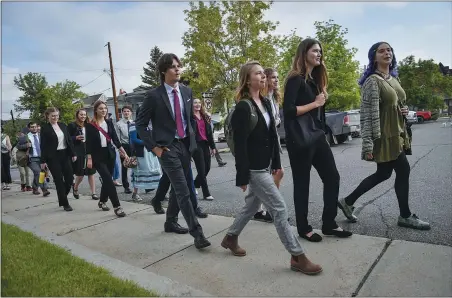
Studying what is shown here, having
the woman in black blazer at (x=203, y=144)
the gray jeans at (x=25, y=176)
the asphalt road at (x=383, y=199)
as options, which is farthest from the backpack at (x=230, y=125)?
the gray jeans at (x=25, y=176)

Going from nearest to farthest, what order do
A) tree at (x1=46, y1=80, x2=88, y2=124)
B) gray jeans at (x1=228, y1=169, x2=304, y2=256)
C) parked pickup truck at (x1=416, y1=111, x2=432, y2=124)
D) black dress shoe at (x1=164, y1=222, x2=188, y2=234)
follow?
1. gray jeans at (x1=228, y1=169, x2=304, y2=256)
2. black dress shoe at (x1=164, y1=222, x2=188, y2=234)
3. parked pickup truck at (x1=416, y1=111, x2=432, y2=124)
4. tree at (x1=46, y1=80, x2=88, y2=124)

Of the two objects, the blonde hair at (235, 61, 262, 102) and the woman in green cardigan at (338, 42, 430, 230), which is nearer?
the blonde hair at (235, 61, 262, 102)

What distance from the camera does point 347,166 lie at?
28.0 feet

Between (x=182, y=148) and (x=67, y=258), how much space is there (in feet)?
5.13

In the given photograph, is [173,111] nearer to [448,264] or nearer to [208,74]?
[448,264]

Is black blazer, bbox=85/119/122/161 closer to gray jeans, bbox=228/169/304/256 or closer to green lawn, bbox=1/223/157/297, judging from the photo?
green lawn, bbox=1/223/157/297

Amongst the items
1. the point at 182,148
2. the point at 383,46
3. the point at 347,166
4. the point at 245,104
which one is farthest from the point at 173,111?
the point at 347,166

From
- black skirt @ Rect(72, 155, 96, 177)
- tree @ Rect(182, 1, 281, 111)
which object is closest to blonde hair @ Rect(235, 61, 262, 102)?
black skirt @ Rect(72, 155, 96, 177)

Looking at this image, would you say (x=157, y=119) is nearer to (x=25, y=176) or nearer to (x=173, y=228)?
(x=173, y=228)

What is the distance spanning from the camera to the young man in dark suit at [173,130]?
3604 millimetres

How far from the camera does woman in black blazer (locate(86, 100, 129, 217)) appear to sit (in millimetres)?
5304

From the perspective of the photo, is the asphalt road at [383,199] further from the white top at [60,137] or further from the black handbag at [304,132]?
the white top at [60,137]

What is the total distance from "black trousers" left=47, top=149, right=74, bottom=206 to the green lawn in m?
2.26

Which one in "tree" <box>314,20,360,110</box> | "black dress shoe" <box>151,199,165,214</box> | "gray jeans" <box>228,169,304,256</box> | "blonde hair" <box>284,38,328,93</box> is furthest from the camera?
"tree" <box>314,20,360,110</box>
